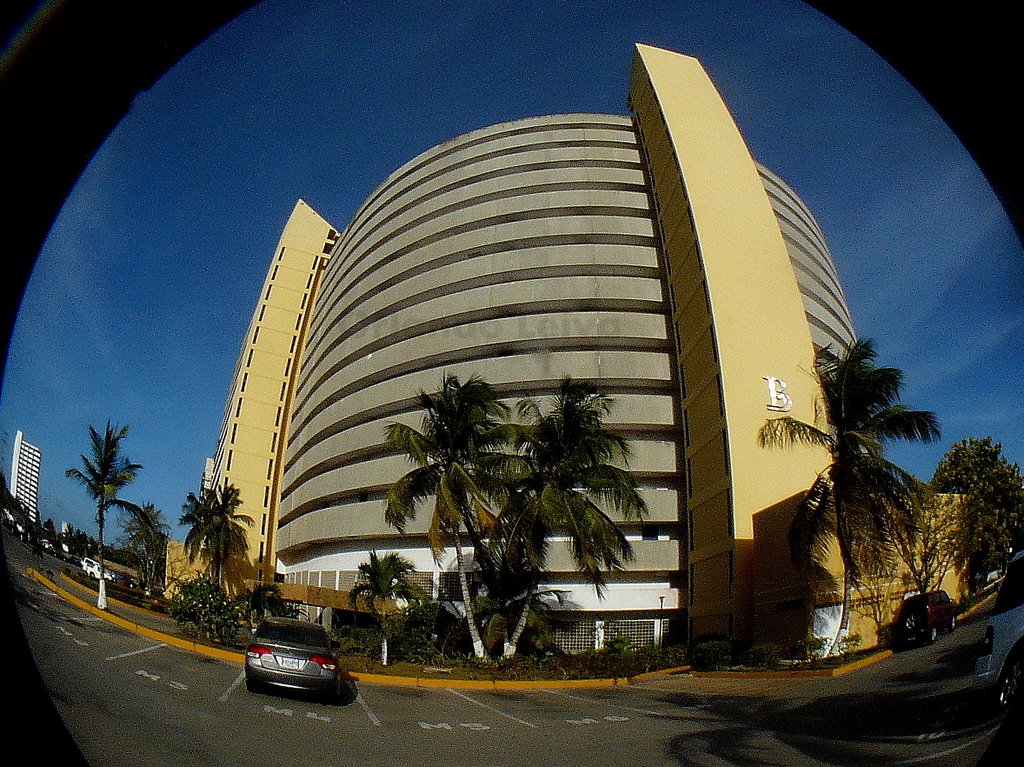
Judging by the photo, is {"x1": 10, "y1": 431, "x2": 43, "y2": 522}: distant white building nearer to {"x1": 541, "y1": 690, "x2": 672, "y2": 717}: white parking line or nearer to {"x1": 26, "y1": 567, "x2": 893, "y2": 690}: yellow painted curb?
{"x1": 26, "y1": 567, "x2": 893, "y2": 690}: yellow painted curb

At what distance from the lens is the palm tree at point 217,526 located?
7.80ft

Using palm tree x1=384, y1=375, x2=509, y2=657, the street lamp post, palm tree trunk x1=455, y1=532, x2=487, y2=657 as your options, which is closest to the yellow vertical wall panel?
the street lamp post

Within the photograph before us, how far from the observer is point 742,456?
7.71 feet

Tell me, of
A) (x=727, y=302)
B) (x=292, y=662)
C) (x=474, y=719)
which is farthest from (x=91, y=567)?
(x=727, y=302)

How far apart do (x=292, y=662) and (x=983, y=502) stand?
208 cm

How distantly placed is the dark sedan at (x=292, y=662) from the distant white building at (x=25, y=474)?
843mm

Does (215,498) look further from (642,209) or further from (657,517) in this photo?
(642,209)

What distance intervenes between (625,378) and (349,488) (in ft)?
5.03

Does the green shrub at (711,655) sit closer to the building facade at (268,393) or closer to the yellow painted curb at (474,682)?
the yellow painted curb at (474,682)

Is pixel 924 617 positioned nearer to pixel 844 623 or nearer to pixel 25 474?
pixel 844 623

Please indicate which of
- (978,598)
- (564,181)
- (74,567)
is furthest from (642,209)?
(74,567)

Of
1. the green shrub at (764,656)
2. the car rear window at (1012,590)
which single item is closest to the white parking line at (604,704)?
the green shrub at (764,656)

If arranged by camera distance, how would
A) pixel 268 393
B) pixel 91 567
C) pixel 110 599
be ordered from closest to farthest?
pixel 91 567 < pixel 110 599 < pixel 268 393

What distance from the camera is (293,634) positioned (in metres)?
2.26
